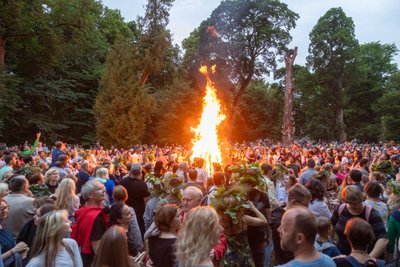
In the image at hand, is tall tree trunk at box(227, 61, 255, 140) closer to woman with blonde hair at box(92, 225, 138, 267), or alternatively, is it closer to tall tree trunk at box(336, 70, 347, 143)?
tall tree trunk at box(336, 70, 347, 143)

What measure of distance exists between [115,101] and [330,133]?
24841 mm

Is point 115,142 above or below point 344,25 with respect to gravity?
below

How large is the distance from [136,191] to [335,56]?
4253 centimetres

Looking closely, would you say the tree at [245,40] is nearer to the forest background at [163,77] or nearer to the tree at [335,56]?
the forest background at [163,77]

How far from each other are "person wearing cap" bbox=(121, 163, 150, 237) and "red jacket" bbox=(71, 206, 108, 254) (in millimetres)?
2720

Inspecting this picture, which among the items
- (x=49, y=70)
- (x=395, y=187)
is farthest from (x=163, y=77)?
(x=395, y=187)

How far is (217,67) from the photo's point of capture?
37.8 metres

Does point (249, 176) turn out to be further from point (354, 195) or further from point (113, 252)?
point (113, 252)

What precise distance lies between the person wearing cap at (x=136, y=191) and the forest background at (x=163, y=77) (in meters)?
20.3

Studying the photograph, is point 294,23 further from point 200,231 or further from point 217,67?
point 200,231

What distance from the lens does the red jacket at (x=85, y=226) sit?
15.7 feet

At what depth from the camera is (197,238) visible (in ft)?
11.6

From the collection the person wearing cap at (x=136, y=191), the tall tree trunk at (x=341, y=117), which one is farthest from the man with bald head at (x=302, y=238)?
the tall tree trunk at (x=341, y=117)

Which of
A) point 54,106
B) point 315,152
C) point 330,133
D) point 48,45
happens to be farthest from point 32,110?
point 330,133
